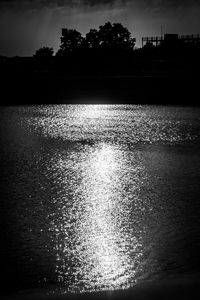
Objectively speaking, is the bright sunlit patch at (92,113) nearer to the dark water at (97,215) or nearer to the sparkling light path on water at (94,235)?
the dark water at (97,215)

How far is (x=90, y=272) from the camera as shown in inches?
229

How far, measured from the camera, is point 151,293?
4.49 meters

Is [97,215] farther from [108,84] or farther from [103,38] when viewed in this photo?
[103,38]

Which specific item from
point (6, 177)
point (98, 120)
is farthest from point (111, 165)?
point (98, 120)

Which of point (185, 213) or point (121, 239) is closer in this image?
point (121, 239)

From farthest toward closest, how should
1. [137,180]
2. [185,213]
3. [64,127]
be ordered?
[64,127], [137,180], [185,213]

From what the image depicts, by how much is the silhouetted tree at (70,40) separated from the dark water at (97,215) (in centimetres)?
9719

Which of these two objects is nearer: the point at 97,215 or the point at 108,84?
the point at 97,215

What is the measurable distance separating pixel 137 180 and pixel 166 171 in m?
1.30

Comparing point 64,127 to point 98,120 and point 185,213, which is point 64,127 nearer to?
point 98,120

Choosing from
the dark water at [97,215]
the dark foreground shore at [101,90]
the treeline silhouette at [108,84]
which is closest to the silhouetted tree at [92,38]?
the treeline silhouette at [108,84]

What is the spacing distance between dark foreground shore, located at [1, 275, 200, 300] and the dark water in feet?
1.50

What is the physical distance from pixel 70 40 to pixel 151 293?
111 m

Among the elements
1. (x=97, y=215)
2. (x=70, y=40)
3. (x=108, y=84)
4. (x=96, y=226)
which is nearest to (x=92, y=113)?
(x=108, y=84)
